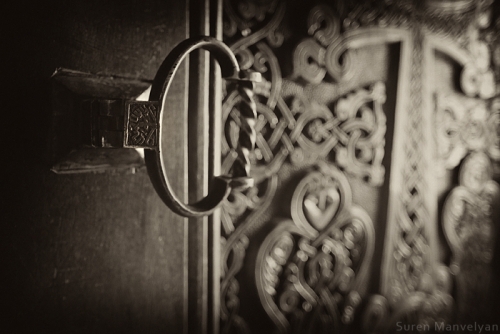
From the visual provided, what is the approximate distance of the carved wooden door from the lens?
2.00 feet

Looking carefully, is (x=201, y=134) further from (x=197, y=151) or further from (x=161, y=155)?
(x=161, y=155)

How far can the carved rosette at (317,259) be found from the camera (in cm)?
63

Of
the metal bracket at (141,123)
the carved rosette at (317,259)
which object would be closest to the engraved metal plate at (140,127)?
the metal bracket at (141,123)

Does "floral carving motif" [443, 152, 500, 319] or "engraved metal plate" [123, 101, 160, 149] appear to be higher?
"engraved metal plate" [123, 101, 160, 149]

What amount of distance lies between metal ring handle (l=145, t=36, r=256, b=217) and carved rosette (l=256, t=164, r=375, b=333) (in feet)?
0.88

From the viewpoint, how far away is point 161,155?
31 cm

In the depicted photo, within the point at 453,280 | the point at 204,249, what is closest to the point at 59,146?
the point at 204,249

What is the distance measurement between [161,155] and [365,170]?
0.49m

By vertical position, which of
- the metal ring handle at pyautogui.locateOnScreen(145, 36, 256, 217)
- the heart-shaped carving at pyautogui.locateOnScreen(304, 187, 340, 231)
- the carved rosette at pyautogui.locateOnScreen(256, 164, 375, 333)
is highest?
the metal ring handle at pyautogui.locateOnScreen(145, 36, 256, 217)

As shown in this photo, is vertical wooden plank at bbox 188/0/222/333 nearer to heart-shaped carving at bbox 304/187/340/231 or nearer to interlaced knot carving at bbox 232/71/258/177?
interlaced knot carving at bbox 232/71/258/177

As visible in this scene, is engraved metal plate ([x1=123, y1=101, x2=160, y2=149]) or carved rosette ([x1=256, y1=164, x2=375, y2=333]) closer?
engraved metal plate ([x1=123, y1=101, x2=160, y2=149])

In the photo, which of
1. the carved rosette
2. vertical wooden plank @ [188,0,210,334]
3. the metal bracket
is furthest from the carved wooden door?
the metal bracket

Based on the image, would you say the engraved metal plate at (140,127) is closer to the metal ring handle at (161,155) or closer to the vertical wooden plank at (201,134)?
the metal ring handle at (161,155)

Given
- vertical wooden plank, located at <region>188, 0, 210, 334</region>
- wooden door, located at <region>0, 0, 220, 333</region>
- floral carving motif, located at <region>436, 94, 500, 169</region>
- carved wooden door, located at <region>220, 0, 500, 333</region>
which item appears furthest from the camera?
floral carving motif, located at <region>436, 94, 500, 169</region>
